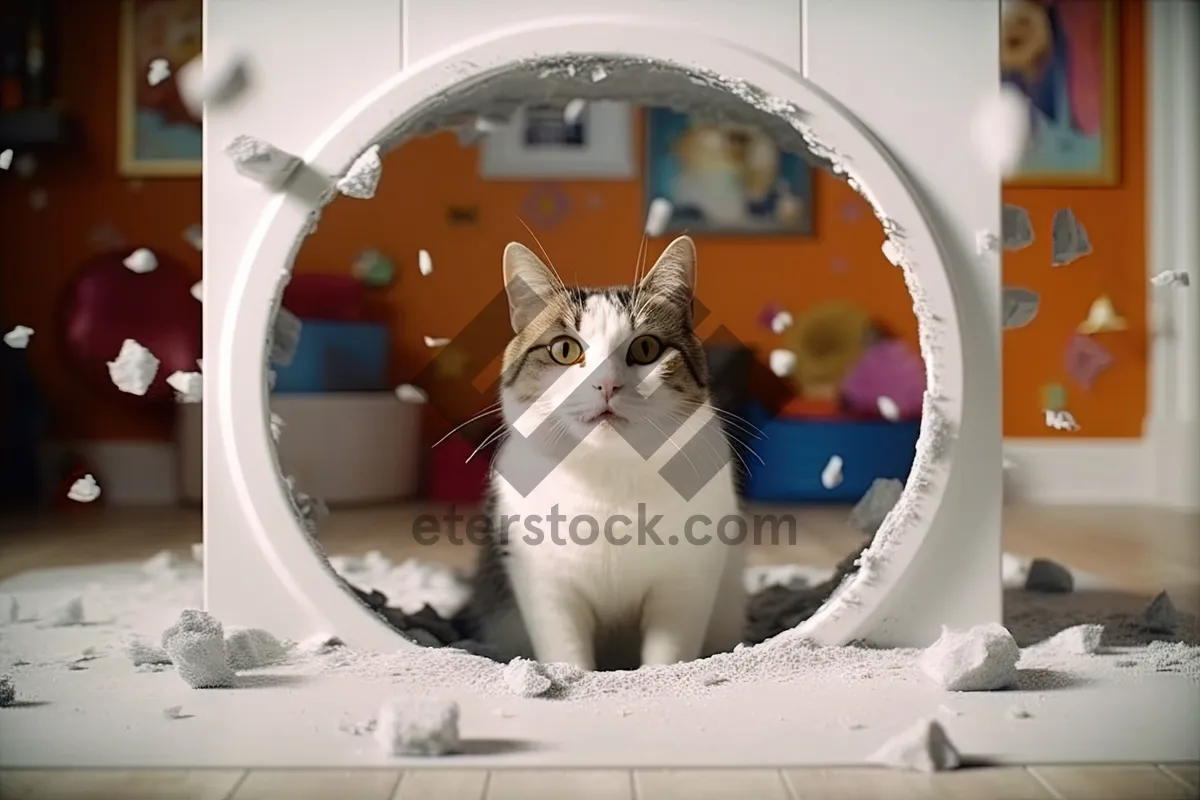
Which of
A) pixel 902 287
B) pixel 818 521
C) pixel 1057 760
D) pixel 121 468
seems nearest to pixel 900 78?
pixel 1057 760

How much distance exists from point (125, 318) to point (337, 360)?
0.66m

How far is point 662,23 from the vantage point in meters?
1.30

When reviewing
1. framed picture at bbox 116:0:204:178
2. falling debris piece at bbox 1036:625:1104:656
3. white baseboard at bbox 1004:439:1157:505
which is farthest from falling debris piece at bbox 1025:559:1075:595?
framed picture at bbox 116:0:204:178

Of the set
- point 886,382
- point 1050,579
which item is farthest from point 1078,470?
point 1050,579

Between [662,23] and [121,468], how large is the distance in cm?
290

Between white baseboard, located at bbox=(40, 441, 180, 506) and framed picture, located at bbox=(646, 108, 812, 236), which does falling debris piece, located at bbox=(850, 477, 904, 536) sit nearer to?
framed picture, located at bbox=(646, 108, 812, 236)

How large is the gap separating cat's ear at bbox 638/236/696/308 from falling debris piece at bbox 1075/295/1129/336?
2566mm

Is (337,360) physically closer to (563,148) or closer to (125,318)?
(125,318)

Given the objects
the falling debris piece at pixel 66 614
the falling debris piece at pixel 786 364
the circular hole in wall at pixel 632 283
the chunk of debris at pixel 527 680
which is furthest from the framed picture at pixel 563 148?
the chunk of debris at pixel 527 680

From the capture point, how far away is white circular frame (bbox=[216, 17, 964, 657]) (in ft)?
4.17

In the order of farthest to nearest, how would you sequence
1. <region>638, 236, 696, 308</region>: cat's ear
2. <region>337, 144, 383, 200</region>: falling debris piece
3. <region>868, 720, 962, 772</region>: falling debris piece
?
<region>638, 236, 696, 308</region>: cat's ear, <region>337, 144, 383, 200</region>: falling debris piece, <region>868, 720, 962, 772</region>: falling debris piece

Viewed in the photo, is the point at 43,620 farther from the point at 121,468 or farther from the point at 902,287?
the point at 902,287

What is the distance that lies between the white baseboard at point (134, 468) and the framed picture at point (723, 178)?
1.90m

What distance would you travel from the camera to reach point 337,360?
3480 millimetres
